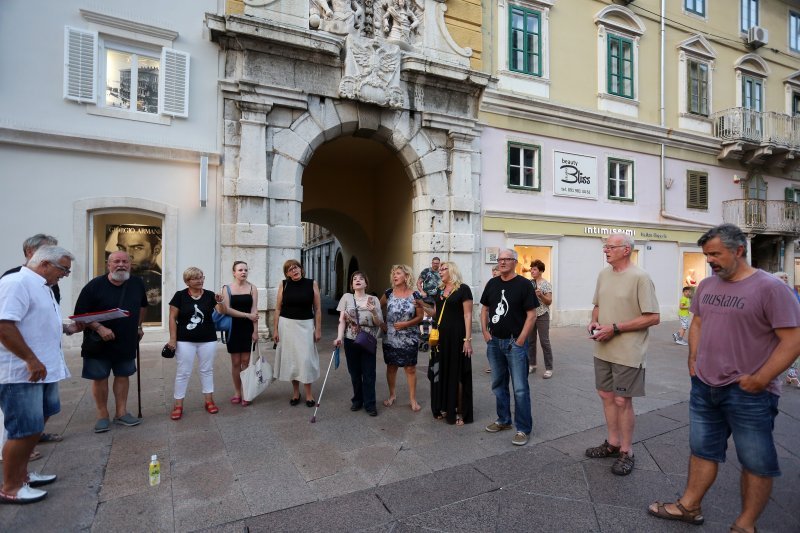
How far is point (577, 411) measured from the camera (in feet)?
17.4

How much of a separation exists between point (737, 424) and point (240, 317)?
479cm

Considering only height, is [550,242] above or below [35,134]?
below

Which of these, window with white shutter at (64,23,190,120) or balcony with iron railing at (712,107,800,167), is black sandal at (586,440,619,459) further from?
balcony with iron railing at (712,107,800,167)

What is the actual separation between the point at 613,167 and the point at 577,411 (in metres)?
10.7

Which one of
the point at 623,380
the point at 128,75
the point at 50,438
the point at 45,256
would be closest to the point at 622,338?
the point at 623,380

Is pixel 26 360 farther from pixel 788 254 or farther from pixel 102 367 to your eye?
pixel 788 254

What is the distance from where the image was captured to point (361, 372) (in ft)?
17.4

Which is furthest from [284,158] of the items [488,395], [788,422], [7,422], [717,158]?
[717,158]

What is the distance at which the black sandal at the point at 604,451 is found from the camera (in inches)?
154

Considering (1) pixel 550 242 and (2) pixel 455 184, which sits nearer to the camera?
(2) pixel 455 184

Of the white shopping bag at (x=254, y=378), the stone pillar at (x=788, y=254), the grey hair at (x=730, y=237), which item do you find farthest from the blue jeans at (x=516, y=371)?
the stone pillar at (x=788, y=254)

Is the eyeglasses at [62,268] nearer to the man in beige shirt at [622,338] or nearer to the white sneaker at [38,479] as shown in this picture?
the white sneaker at [38,479]

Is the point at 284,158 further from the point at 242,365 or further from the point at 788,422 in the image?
the point at 788,422

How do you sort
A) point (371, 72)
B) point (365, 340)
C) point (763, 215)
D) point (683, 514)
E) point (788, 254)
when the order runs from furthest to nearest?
point (788, 254)
point (763, 215)
point (371, 72)
point (365, 340)
point (683, 514)
